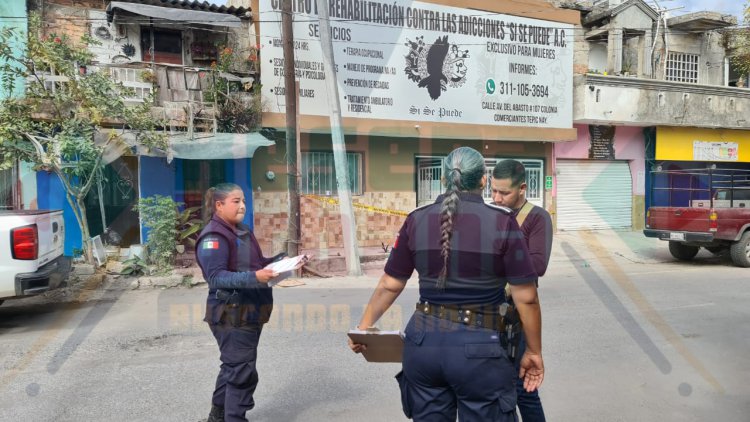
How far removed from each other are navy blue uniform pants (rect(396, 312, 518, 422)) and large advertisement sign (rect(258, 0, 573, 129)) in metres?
9.85

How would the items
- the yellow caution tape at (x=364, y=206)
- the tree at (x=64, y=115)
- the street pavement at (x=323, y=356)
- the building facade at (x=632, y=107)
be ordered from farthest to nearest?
1. the building facade at (x=632, y=107)
2. the yellow caution tape at (x=364, y=206)
3. the tree at (x=64, y=115)
4. the street pavement at (x=323, y=356)

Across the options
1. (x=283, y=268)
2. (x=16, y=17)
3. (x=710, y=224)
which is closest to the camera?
(x=283, y=268)

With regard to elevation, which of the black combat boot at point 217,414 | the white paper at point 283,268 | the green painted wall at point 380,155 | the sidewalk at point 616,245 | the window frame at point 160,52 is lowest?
the sidewalk at point 616,245

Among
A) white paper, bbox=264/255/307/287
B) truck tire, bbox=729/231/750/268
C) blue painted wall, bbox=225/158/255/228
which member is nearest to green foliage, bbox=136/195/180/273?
blue painted wall, bbox=225/158/255/228

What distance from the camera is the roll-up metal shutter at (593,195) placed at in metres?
16.2

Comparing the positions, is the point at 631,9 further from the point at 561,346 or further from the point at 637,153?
the point at 561,346

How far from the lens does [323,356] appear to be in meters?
5.19

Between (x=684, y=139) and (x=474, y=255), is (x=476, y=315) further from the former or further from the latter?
(x=684, y=139)

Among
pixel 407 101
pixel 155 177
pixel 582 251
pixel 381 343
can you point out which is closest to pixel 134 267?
pixel 155 177

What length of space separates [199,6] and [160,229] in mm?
4690

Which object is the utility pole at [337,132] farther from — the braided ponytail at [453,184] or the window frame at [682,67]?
the window frame at [682,67]

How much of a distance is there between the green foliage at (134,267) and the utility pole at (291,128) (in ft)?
8.01

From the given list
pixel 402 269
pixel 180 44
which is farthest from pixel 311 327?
pixel 180 44

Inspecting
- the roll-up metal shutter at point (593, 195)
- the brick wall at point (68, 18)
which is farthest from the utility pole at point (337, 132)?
the roll-up metal shutter at point (593, 195)
